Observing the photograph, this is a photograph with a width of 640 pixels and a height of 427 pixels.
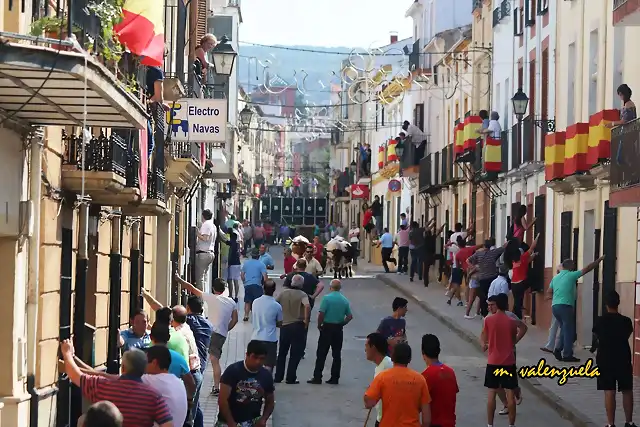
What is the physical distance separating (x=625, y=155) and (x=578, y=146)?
5555mm

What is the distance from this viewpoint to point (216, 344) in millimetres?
19266

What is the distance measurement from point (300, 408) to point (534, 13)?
624 inches

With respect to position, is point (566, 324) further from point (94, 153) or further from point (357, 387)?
point (94, 153)

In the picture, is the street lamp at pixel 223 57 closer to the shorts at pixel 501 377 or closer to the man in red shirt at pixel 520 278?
the man in red shirt at pixel 520 278

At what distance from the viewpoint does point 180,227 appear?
101 feet

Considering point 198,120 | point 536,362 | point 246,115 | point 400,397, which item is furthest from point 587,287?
point 246,115

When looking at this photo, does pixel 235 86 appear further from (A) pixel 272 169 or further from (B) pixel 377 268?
(A) pixel 272 169

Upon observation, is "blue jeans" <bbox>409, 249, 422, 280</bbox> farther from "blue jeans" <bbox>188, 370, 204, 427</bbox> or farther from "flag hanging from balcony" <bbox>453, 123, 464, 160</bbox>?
"blue jeans" <bbox>188, 370, 204, 427</bbox>

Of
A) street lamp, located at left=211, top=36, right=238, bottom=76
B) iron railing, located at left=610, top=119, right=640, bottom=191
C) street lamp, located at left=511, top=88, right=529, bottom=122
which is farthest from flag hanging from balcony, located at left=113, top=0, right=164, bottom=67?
street lamp, located at left=511, top=88, right=529, bottom=122

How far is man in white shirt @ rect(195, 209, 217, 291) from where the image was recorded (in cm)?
3114

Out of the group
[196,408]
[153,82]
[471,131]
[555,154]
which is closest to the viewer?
[196,408]

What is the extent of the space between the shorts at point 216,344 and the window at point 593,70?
386 inches

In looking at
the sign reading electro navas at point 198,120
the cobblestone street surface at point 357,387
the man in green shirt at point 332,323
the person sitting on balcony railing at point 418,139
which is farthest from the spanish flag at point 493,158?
the person sitting on balcony railing at point 418,139

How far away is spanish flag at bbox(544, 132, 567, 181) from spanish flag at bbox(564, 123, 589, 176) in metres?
0.92
